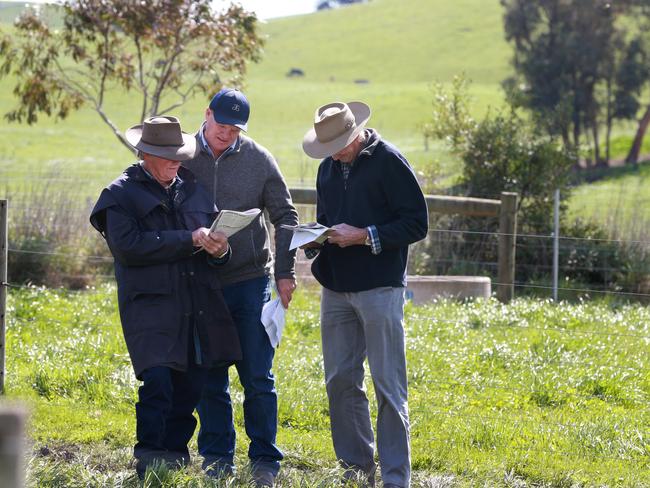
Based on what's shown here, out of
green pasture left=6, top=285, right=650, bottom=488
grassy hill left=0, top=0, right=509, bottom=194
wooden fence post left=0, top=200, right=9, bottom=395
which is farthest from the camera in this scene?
grassy hill left=0, top=0, right=509, bottom=194

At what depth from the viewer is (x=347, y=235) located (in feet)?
16.0

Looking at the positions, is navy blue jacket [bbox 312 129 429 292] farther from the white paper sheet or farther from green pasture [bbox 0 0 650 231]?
green pasture [bbox 0 0 650 231]

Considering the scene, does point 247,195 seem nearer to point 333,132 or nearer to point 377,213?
point 333,132

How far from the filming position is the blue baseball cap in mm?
5168

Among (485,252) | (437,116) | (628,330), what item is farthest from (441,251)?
(437,116)

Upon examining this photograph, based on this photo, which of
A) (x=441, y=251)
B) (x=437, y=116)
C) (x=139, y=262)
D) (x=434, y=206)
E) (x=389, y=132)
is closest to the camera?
(x=139, y=262)

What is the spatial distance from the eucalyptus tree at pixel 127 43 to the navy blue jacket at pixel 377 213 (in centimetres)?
951

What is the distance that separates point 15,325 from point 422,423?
14.2ft

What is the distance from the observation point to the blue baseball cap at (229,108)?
517 cm

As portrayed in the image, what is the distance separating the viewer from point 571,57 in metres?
35.4

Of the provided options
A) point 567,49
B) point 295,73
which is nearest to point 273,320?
point 567,49

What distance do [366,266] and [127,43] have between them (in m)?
11.2

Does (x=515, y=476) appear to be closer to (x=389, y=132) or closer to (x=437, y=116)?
(x=437, y=116)

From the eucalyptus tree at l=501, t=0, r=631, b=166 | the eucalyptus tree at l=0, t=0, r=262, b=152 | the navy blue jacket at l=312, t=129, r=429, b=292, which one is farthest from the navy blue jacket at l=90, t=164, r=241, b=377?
the eucalyptus tree at l=501, t=0, r=631, b=166
